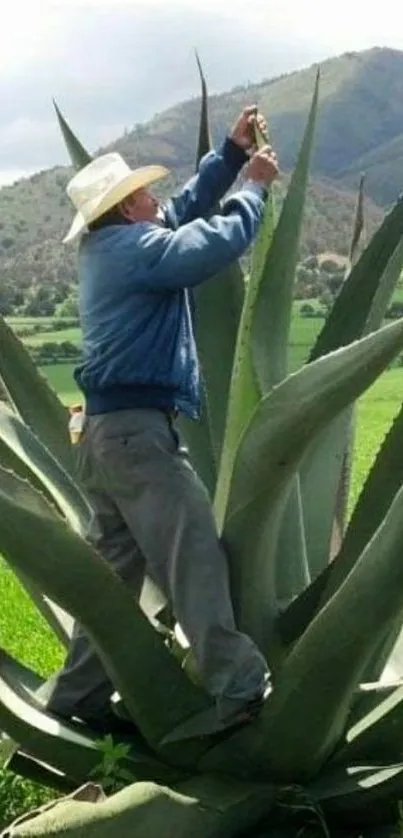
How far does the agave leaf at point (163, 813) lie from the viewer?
8.05 ft

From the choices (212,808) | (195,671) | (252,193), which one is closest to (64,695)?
(195,671)

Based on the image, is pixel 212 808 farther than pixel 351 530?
No

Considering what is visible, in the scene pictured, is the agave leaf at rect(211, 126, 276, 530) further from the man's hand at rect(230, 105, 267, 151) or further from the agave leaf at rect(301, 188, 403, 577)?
the agave leaf at rect(301, 188, 403, 577)

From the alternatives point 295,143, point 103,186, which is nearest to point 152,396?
point 103,186

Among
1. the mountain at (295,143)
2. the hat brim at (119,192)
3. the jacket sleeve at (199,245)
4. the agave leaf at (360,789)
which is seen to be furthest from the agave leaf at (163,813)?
the mountain at (295,143)

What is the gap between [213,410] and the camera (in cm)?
361

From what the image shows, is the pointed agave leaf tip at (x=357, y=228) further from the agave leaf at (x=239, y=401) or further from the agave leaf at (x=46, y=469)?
the agave leaf at (x=46, y=469)

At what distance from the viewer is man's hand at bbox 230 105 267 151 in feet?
10.6

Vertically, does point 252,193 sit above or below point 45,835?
above

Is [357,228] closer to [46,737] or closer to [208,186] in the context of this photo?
[208,186]

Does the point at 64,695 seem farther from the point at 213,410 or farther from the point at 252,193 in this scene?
the point at 252,193

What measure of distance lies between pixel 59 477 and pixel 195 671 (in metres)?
0.65

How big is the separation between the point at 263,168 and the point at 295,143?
100760mm

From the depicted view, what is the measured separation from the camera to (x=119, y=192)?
3.12 metres
